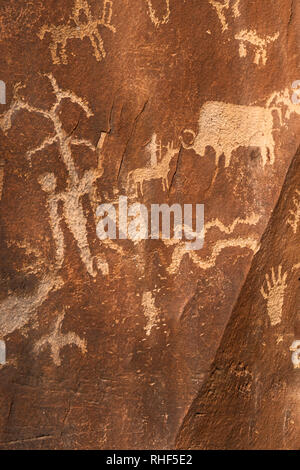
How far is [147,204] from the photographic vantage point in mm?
1887

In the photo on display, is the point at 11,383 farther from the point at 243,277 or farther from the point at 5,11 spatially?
the point at 5,11

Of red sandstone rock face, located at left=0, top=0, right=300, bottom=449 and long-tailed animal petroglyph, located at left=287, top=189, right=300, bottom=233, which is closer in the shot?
red sandstone rock face, located at left=0, top=0, right=300, bottom=449

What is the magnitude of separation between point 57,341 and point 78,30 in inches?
43.7

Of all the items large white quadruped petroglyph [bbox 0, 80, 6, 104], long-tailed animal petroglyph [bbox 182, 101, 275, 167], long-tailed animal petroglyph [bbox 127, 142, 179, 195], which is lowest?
long-tailed animal petroglyph [bbox 127, 142, 179, 195]

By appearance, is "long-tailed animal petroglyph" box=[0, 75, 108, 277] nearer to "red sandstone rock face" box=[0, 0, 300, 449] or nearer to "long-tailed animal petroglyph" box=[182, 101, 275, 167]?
"red sandstone rock face" box=[0, 0, 300, 449]

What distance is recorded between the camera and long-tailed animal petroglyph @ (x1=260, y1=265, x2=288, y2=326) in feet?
6.42

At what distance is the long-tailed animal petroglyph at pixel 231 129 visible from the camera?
1903 millimetres

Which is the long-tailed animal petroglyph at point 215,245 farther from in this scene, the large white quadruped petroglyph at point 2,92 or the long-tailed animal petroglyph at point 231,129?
the large white quadruped petroglyph at point 2,92

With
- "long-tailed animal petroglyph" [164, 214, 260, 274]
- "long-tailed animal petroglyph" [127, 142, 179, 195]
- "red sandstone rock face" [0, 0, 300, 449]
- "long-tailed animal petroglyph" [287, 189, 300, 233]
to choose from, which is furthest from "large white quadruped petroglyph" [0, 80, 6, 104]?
Result: "long-tailed animal petroglyph" [287, 189, 300, 233]

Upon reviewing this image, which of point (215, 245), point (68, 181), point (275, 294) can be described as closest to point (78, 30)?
point (68, 181)

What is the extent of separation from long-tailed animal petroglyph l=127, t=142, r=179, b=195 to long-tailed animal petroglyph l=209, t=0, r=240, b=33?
1.62 feet

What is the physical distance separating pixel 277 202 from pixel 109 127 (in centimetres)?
70

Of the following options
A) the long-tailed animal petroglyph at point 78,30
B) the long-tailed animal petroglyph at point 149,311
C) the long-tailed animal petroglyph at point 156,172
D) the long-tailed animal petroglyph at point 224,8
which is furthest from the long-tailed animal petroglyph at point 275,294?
the long-tailed animal petroglyph at point 78,30

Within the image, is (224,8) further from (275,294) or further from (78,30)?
(275,294)
